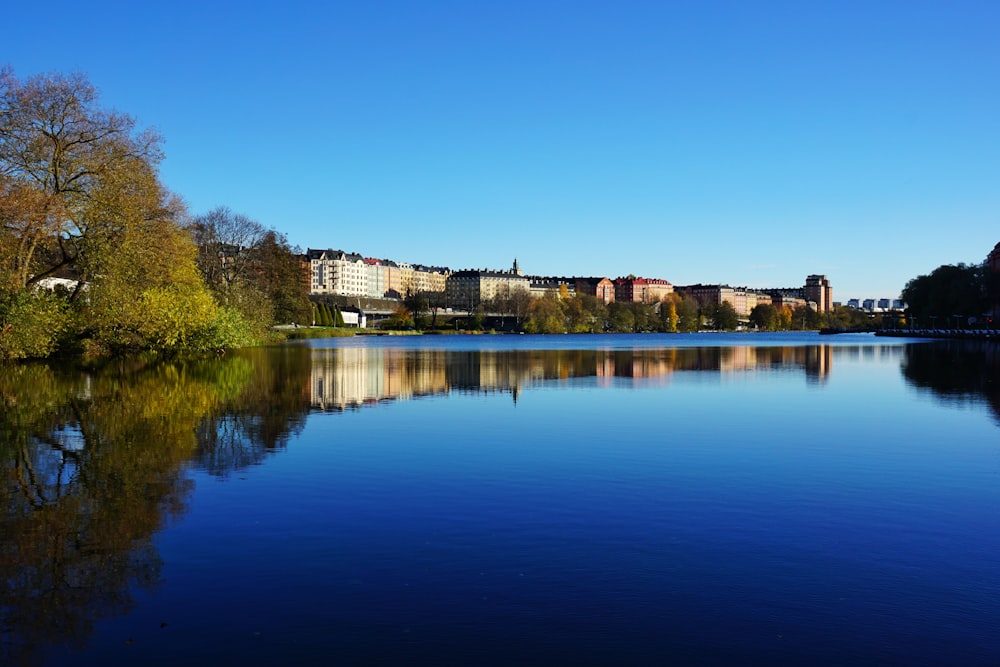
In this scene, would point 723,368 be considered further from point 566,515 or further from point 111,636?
point 111,636

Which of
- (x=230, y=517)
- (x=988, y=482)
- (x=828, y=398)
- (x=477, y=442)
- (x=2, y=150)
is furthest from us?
(x=2, y=150)

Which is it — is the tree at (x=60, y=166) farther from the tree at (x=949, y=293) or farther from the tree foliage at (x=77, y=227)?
the tree at (x=949, y=293)

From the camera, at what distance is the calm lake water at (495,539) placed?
262 inches

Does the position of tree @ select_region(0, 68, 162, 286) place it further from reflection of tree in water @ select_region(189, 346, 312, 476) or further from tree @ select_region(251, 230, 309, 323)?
tree @ select_region(251, 230, 309, 323)

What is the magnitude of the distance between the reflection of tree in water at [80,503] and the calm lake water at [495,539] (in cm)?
5

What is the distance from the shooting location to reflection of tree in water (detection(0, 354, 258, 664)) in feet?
23.7

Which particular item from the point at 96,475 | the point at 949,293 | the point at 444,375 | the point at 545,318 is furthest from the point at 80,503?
the point at 545,318

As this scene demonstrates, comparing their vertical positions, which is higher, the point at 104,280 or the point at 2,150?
the point at 2,150

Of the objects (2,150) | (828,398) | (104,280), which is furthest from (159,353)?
(828,398)

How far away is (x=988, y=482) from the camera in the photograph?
1325 cm

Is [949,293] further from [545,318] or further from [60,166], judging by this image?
[60,166]

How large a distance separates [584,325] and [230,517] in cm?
17270

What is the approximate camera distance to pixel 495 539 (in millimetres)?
9547

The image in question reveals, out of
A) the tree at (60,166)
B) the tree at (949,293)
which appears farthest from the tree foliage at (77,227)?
the tree at (949,293)
